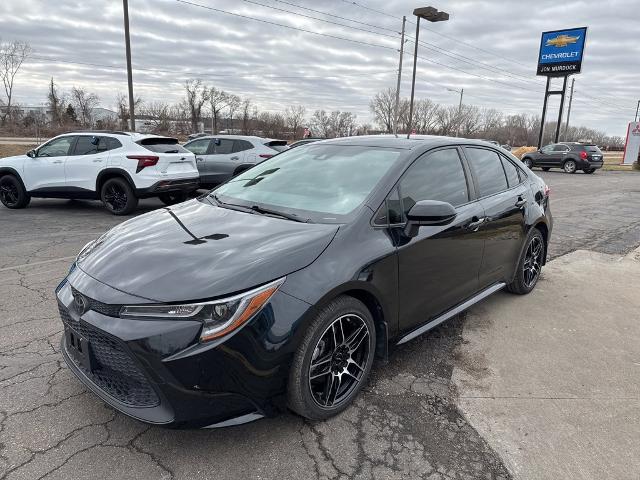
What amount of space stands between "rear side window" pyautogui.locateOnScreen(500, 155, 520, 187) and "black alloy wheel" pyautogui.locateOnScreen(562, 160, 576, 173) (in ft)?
81.0

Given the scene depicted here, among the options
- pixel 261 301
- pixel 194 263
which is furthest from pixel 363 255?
pixel 194 263

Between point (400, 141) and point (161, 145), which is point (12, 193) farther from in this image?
point (400, 141)

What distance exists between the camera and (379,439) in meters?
2.49

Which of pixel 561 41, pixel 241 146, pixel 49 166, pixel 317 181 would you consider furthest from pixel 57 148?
pixel 561 41

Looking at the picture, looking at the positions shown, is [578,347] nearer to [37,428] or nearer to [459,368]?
[459,368]

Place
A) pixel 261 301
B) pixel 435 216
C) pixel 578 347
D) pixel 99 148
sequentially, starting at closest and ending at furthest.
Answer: pixel 261 301 < pixel 435 216 < pixel 578 347 < pixel 99 148

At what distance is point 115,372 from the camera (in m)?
2.26

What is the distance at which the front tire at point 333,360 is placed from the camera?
7.75 feet

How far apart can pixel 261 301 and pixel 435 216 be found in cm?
125

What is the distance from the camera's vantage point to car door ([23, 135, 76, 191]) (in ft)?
30.3

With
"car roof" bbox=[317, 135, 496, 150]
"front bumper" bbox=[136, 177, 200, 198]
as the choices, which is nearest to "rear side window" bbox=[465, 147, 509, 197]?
"car roof" bbox=[317, 135, 496, 150]

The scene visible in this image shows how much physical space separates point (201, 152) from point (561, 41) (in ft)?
111

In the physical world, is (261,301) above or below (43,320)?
above

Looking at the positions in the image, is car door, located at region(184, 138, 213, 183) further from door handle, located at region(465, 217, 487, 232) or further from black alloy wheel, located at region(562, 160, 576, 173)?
black alloy wheel, located at region(562, 160, 576, 173)
